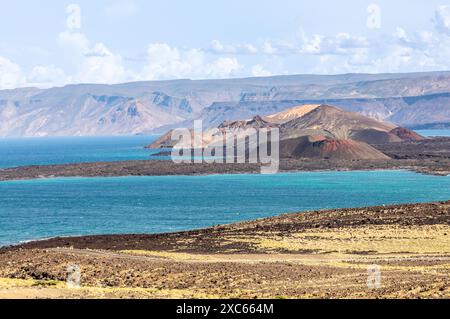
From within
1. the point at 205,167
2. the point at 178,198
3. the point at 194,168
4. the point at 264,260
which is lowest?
the point at 178,198

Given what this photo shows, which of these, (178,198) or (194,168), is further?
(194,168)

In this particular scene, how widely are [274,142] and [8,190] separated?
78374 mm

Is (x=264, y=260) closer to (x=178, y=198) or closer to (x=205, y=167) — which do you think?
(x=178, y=198)

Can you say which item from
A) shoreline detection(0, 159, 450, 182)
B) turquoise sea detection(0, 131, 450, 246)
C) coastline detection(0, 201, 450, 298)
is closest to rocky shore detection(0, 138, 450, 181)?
shoreline detection(0, 159, 450, 182)

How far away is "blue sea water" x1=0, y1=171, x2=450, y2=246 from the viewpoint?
2913 inches

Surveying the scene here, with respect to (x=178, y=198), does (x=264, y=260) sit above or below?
above

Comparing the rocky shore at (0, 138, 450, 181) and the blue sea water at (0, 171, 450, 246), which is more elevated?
the rocky shore at (0, 138, 450, 181)

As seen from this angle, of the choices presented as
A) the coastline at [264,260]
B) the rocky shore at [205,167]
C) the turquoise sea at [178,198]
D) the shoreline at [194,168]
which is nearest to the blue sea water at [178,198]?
the turquoise sea at [178,198]

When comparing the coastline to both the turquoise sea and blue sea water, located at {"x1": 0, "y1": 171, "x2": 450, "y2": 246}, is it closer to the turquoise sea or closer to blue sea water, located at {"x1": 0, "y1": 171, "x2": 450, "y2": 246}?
blue sea water, located at {"x1": 0, "y1": 171, "x2": 450, "y2": 246}

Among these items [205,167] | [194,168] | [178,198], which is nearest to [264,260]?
[178,198]

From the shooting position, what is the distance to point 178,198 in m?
98.0

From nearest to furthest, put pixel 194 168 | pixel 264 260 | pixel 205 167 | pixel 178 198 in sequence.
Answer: pixel 264 260, pixel 178 198, pixel 194 168, pixel 205 167
